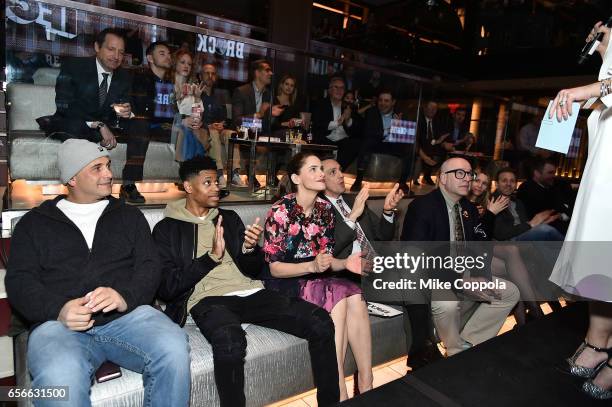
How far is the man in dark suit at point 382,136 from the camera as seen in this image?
5.26m

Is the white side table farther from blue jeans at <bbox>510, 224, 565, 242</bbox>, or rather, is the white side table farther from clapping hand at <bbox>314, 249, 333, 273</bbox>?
blue jeans at <bbox>510, 224, 565, 242</bbox>

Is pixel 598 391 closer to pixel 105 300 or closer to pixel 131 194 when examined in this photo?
pixel 105 300

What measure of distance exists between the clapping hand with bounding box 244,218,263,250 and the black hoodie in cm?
43

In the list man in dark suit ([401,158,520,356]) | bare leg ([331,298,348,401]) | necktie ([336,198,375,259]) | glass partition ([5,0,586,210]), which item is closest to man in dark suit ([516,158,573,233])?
man in dark suit ([401,158,520,356])

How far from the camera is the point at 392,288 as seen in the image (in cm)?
275

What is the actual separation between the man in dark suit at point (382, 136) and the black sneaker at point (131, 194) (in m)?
2.66

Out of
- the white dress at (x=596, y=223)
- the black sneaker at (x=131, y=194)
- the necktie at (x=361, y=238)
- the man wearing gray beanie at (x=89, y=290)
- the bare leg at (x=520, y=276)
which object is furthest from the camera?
the black sneaker at (x=131, y=194)

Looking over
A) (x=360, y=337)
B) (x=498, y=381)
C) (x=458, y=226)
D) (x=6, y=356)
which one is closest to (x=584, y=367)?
(x=498, y=381)

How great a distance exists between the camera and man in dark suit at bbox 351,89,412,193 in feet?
17.3

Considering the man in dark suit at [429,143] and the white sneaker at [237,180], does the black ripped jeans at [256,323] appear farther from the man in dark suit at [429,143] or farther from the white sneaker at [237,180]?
the man in dark suit at [429,143]

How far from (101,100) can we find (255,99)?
1.39 m

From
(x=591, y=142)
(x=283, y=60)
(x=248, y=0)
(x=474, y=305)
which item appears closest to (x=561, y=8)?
(x=248, y=0)

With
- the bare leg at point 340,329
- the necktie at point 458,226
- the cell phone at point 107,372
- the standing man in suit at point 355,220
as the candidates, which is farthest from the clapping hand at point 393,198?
the cell phone at point 107,372

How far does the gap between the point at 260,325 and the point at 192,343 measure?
36cm
